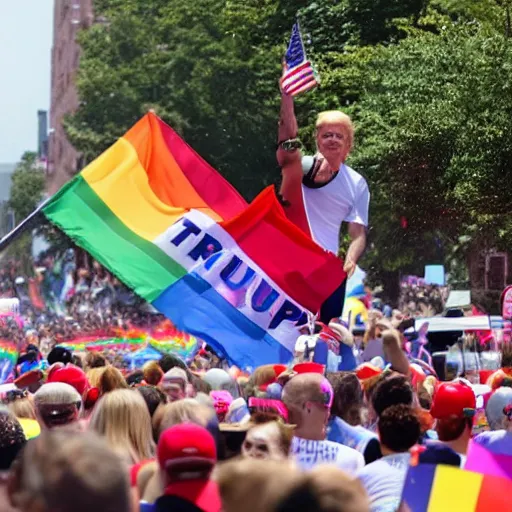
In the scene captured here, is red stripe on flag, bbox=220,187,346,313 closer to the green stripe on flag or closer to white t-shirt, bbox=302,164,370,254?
white t-shirt, bbox=302,164,370,254

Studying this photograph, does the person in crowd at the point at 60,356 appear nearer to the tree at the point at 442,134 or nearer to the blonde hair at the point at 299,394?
the blonde hair at the point at 299,394

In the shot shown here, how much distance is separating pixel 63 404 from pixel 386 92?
24101 millimetres

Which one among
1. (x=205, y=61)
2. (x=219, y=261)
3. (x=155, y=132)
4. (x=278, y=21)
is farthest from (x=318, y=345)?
(x=205, y=61)

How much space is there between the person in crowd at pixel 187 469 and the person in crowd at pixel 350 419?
2.28m

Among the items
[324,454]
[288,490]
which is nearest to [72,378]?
[324,454]

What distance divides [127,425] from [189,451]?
2021mm

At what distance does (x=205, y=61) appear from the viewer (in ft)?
163

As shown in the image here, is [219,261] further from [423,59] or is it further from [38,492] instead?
[423,59]

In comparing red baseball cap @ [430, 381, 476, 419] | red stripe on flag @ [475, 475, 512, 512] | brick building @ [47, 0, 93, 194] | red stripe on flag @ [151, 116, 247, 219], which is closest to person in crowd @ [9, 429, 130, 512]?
red stripe on flag @ [475, 475, 512, 512]

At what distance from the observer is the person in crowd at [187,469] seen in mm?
5137

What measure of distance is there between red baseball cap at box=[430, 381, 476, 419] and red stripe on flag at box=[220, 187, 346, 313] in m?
4.62

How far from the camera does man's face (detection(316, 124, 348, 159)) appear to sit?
1184 centimetres

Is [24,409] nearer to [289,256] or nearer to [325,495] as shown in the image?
[289,256]

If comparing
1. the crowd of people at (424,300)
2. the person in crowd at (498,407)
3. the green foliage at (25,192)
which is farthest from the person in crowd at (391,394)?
the green foliage at (25,192)
